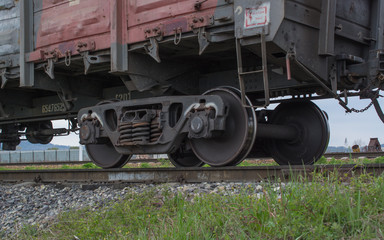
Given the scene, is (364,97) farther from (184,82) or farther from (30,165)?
(30,165)

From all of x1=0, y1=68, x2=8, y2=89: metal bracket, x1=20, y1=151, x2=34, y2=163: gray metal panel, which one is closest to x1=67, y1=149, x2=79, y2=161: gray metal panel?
x1=20, y1=151, x2=34, y2=163: gray metal panel

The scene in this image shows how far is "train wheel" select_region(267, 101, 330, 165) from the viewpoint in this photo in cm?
710

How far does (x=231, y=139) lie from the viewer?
6.31 metres

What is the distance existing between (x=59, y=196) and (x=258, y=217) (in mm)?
3653

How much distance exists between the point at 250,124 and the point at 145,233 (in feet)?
9.49

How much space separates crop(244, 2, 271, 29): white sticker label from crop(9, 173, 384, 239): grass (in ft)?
6.94

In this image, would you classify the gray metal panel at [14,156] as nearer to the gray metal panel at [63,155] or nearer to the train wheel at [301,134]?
the gray metal panel at [63,155]

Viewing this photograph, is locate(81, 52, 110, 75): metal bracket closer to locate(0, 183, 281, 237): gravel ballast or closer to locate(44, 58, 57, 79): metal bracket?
locate(44, 58, 57, 79): metal bracket

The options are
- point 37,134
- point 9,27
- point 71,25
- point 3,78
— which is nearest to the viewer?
point 71,25

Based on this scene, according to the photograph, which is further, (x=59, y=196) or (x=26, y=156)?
(x=26, y=156)

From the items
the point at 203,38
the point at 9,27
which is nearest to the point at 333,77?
the point at 203,38

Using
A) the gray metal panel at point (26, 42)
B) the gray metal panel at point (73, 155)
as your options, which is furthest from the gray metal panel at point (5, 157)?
the gray metal panel at point (26, 42)

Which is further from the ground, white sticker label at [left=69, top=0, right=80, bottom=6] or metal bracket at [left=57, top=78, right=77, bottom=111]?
white sticker label at [left=69, top=0, right=80, bottom=6]

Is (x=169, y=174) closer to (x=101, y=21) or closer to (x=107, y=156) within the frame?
(x=107, y=156)
